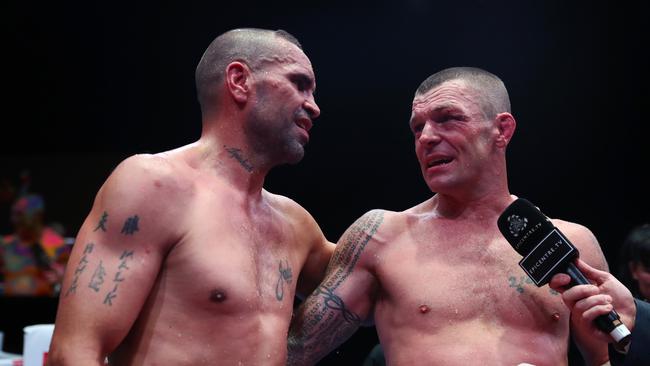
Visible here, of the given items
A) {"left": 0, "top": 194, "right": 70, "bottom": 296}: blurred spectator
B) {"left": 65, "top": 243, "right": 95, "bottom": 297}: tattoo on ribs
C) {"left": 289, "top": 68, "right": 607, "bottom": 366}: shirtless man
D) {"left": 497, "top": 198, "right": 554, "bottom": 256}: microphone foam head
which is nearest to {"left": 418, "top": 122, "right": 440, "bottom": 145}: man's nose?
{"left": 289, "top": 68, "right": 607, "bottom": 366}: shirtless man

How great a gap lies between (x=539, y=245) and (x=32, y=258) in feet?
9.90

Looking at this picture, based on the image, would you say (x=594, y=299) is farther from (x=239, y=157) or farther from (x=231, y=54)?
(x=231, y=54)

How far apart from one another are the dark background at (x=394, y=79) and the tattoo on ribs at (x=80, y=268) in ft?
7.19

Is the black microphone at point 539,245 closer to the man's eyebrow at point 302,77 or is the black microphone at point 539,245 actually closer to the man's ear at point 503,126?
the man's ear at point 503,126

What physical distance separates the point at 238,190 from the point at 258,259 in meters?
0.18

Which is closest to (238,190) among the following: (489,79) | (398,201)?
(489,79)

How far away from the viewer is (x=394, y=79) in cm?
393

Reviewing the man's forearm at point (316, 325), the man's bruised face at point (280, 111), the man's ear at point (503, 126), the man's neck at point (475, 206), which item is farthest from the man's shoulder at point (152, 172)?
the man's ear at point (503, 126)

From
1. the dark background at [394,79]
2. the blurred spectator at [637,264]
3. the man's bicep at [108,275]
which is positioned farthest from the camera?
the dark background at [394,79]

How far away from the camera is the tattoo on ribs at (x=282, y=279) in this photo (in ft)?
6.07

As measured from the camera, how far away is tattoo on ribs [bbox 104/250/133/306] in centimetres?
161

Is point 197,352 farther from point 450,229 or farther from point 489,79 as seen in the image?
point 489,79

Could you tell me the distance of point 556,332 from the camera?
2.00m

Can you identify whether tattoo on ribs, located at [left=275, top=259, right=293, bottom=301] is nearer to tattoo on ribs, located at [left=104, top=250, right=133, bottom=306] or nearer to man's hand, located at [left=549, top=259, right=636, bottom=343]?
tattoo on ribs, located at [left=104, top=250, right=133, bottom=306]
